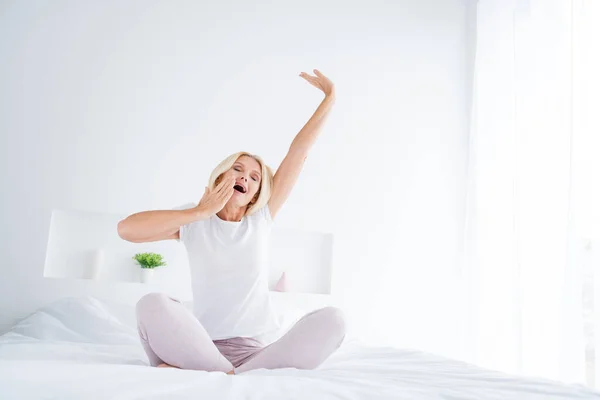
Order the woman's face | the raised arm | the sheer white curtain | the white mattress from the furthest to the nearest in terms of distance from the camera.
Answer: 1. the sheer white curtain
2. the raised arm
3. the woman's face
4. the white mattress

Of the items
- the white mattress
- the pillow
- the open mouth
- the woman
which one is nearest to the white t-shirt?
the woman

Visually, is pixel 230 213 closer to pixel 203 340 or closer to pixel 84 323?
pixel 203 340

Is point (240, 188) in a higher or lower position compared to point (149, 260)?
higher

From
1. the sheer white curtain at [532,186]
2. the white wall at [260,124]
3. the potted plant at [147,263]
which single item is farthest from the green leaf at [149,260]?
the sheer white curtain at [532,186]

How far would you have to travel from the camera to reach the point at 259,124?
315cm

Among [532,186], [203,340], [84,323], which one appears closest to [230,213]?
[203,340]

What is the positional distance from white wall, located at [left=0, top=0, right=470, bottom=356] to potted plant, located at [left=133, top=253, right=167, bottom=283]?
134 mm

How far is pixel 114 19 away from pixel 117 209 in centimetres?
108

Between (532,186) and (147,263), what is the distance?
6.96 ft

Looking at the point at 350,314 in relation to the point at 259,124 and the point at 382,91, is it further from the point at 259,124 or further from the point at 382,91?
the point at 382,91

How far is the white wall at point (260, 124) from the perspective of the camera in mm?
2744

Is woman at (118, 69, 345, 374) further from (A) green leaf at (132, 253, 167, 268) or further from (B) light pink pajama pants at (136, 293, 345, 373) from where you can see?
(A) green leaf at (132, 253, 167, 268)

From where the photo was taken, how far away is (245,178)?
1863 mm

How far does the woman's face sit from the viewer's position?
185cm
